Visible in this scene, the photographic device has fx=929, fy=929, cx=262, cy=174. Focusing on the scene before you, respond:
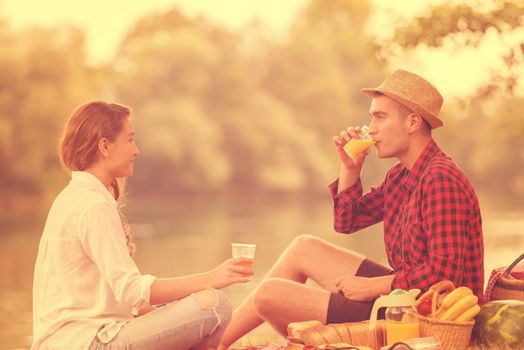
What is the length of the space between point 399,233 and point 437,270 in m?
0.32

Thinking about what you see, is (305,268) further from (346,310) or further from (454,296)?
(454,296)

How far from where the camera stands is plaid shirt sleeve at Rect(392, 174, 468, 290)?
3.69 metres

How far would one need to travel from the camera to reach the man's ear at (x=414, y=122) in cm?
402

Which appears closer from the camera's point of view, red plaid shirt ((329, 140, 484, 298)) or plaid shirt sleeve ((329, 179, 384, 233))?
red plaid shirt ((329, 140, 484, 298))

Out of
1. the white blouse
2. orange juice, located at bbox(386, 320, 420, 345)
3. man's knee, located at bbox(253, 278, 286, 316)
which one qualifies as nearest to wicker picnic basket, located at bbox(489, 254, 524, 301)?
orange juice, located at bbox(386, 320, 420, 345)

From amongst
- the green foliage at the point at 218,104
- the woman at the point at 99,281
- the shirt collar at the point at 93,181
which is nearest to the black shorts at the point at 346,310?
the woman at the point at 99,281

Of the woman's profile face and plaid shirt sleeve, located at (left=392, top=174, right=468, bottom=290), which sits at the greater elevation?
the woman's profile face

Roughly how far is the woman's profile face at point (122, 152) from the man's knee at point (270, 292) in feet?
3.07

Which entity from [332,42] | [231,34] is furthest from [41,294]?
[332,42]

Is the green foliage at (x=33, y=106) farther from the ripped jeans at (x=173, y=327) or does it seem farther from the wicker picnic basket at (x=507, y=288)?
the ripped jeans at (x=173, y=327)

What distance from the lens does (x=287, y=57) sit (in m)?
52.0

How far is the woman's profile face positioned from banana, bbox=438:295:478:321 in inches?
55.1

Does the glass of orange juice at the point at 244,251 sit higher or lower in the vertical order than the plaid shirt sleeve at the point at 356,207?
lower

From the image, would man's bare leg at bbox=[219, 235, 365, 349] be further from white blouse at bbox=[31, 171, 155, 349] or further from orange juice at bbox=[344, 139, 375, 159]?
white blouse at bbox=[31, 171, 155, 349]
